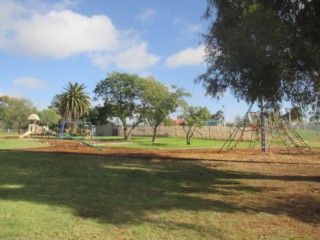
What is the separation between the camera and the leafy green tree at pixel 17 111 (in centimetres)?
8969

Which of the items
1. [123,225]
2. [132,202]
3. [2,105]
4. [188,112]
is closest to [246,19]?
[132,202]

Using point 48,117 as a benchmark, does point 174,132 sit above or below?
below

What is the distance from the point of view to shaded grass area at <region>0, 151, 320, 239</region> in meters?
5.92

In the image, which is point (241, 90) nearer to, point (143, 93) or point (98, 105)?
point (143, 93)

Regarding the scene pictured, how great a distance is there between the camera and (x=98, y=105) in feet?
178

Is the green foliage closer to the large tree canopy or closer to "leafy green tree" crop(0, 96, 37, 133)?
"leafy green tree" crop(0, 96, 37, 133)

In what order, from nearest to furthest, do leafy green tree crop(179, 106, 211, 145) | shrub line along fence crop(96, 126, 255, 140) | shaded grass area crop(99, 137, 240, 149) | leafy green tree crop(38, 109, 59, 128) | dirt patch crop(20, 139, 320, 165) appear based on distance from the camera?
dirt patch crop(20, 139, 320, 165), shaded grass area crop(99, 137, 240, 149), leafy green tree crop(179, 106, 211, 145), shrub line along fence crop(96, 126, 255, 140), leafy green tree crop(38, 109, 59, 128)

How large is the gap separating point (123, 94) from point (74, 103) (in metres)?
23.3

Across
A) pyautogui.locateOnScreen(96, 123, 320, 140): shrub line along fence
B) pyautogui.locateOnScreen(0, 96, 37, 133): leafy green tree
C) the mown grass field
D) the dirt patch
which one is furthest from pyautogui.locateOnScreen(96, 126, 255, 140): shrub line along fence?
the mown grass field

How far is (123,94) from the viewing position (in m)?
47.5

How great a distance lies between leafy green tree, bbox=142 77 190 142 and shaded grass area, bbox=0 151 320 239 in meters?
27.4

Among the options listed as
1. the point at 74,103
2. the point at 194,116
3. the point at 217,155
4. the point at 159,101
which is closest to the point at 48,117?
the point at 74,103

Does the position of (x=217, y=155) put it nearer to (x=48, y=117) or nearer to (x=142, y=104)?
(x=142, y=104)

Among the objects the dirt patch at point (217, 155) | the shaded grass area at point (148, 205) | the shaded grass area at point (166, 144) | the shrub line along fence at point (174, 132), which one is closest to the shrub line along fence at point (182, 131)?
the shrub line along fence at point (174, 132)
